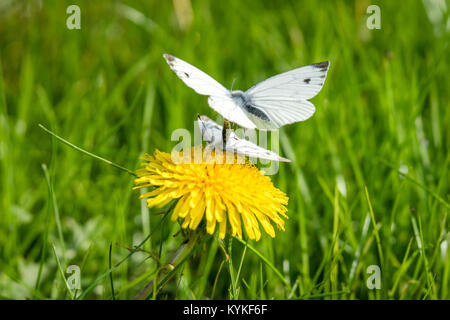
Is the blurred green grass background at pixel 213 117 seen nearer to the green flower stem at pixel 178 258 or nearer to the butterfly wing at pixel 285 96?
the green flower stem at pixel 178 258

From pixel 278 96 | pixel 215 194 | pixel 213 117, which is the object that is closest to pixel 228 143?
pixel 215 194

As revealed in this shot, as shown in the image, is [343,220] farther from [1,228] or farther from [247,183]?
[1,228]

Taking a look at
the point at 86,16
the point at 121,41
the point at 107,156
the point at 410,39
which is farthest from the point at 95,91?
the point at 410,39

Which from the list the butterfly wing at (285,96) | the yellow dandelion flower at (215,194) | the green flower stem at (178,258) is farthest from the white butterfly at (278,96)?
the green flower stem at (178,258)

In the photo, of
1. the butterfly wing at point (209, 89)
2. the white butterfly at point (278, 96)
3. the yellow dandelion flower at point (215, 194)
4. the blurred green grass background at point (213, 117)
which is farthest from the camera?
the blurred green grass background at point (213, 117)

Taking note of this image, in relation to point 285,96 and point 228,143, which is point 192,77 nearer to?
point 228,143

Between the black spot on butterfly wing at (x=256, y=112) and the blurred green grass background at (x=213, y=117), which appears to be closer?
the black spot on butterfly wing at (x=256, y=112)

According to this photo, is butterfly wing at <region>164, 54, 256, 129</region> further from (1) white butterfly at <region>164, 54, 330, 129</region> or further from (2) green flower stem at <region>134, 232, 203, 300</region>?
(2) green flower stem at <region>134, 232, 203, 300</region>
